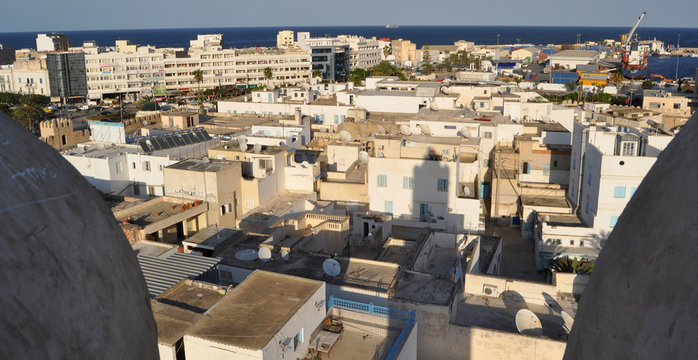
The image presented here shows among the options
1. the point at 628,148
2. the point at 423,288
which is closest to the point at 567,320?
the point at 423,288

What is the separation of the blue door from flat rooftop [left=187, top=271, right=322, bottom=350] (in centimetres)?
1716

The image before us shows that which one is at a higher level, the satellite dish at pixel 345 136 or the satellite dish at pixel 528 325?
the satellite dish at pixel 345 136

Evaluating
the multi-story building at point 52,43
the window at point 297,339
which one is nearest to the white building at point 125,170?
the window at point 297,339

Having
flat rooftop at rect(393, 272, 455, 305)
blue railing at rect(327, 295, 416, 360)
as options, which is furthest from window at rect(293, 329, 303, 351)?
flat rooftop at rect(393, 272, 455, 305)

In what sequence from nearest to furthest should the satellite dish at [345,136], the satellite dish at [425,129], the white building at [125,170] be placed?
1. the white building at [125,170]
2. the satellite dish at [425,129]
3. the satellite dish at [345,136]

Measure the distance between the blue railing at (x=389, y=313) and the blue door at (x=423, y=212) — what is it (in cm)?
1443

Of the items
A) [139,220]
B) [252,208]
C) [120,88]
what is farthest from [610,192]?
[120,88]

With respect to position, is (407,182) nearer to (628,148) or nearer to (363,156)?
(363,156)

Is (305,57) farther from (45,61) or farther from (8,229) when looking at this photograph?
(8,229)

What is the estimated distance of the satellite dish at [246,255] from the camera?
22759 millimetres

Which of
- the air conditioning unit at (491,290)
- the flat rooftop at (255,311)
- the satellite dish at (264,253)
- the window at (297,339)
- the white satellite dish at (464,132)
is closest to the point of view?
the flat rooftop at (255,311)

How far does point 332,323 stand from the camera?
1669cm

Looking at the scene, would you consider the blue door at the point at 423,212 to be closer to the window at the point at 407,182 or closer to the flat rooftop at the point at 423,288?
the window at the point at 407,182

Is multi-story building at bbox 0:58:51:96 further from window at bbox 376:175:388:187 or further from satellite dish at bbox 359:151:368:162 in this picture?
window at bbox 376:175:388:187
